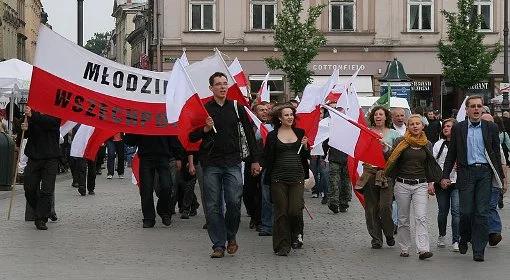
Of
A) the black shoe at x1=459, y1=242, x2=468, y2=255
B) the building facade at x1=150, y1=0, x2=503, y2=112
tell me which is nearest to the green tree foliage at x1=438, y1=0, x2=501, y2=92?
the building facade at x1=150, y1=0, x2=503, y2=112

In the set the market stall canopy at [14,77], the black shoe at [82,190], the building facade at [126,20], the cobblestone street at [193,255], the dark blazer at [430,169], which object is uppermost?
the building facade at [126,20]

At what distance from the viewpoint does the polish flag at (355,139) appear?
43.6 feet

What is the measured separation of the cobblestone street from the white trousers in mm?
198

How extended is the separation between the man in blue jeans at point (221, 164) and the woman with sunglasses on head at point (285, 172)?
1.04 feet

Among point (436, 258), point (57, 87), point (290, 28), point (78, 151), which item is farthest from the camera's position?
point (290, 28)

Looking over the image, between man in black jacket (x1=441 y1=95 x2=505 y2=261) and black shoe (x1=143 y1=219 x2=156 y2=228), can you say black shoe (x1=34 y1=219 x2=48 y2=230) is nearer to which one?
black shoe (x1=143 y1=219 x2=156 y2=228)

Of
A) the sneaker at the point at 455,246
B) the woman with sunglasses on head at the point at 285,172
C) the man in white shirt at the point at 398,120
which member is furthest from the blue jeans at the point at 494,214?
the woman with sunglasses on head at the point at 285,172

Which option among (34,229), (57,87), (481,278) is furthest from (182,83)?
(481,278)

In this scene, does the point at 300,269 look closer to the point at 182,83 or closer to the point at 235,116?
the point at 235,116

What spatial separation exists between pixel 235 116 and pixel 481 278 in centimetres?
327

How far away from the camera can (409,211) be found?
12.6m

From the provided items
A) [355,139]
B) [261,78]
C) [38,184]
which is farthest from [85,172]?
[261,78]

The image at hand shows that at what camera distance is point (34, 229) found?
1491 cm

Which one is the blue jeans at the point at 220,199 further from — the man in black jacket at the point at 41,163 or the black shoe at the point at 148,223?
the man in black jacket at the point at 41,163
